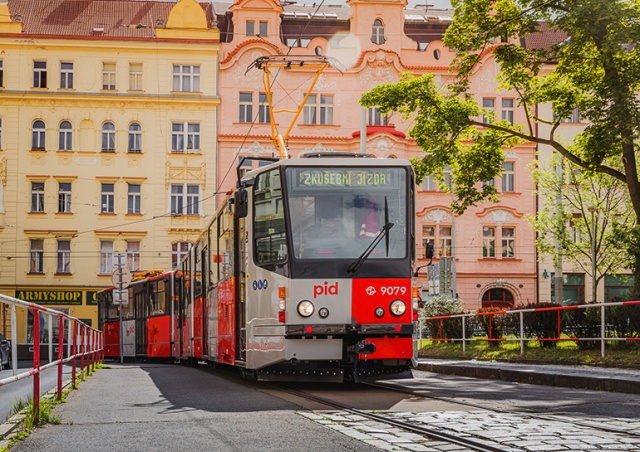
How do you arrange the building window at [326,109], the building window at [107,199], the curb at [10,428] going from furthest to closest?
1. the building window at [326,109]
2. the building window at [107,199]
3. the curb at [10,428]

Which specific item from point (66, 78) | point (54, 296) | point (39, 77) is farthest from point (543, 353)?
point (39, 77)

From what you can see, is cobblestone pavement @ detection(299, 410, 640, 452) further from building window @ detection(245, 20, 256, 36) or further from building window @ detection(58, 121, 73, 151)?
building window @ detection(245, 20, 256, 36)

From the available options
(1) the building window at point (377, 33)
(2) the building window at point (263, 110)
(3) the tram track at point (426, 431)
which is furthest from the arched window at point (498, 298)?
(3) the tram track at point (426, 431)

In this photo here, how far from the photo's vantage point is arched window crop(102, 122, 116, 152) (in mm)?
53062

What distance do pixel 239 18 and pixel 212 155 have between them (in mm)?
6941

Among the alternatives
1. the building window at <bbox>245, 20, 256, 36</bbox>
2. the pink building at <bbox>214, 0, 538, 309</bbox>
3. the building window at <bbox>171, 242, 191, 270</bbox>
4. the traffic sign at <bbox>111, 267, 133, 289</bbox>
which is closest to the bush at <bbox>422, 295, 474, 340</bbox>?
the traffic sign at <bbox>111, 267, 133, 289</bbox>

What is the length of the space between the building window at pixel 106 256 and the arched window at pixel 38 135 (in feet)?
18.3

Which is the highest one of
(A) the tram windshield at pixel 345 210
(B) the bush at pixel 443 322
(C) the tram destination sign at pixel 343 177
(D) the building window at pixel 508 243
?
(D) the building window at pixel 508 243

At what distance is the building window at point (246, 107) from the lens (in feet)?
177

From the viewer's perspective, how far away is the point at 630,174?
25203 mm

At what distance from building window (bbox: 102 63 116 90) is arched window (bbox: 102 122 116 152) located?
1936mm

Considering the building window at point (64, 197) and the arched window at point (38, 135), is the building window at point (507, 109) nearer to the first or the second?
the building window at point (64, 197)

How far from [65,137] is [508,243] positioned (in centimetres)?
2258

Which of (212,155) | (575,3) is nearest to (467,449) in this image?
(575,3)
